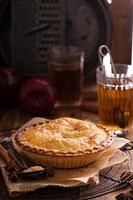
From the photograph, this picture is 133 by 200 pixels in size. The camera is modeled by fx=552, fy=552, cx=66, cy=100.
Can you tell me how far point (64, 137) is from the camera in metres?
1.00

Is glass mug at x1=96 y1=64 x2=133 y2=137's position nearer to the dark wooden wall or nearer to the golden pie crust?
the golden pie crust

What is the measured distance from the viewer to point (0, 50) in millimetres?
1488

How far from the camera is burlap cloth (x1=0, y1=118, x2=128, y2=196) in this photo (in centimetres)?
91

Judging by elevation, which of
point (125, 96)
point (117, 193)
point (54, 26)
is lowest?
point (117, 193)

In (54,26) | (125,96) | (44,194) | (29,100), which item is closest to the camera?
(44,194)

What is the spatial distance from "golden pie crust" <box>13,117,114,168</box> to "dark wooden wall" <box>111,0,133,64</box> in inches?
19.1

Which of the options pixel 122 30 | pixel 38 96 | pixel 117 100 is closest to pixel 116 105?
pixel 117 100

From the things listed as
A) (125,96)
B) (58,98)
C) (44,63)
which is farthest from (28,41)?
(125,96)

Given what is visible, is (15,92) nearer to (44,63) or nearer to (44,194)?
(44,63)

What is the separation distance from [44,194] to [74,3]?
2.21 ft

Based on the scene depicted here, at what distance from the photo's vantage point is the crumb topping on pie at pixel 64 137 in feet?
3.14

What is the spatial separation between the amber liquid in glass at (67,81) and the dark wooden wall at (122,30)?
6.0 inches

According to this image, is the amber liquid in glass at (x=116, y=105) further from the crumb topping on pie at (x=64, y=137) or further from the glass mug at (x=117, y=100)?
the crumb topping on pie at (x=64, y=137)

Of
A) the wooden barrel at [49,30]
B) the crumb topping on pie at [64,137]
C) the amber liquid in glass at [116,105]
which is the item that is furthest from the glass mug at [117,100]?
the wooden barrel at [49,30]
